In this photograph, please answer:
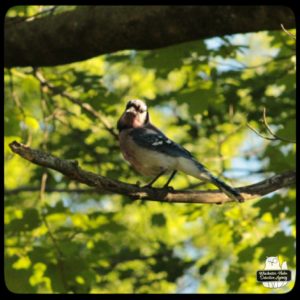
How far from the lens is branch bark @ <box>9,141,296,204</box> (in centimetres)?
600

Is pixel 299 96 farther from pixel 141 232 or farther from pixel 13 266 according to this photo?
pixel 141 232

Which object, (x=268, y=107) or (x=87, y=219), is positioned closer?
(x=87, y=219)

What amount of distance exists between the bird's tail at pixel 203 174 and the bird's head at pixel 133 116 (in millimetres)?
1110

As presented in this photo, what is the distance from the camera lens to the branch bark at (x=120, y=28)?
8445mm

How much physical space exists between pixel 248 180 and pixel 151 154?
13.3 ft

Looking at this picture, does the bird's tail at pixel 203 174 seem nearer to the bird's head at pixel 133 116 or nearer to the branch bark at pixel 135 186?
the branch bark at pixel 135 186

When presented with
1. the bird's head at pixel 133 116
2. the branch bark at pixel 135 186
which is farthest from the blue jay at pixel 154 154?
the branch bark at pixel 135 186

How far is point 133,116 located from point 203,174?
1.71 meters

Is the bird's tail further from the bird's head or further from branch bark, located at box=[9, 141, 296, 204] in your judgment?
the bird's head

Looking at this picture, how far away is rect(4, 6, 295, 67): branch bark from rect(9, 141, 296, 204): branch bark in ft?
6.98

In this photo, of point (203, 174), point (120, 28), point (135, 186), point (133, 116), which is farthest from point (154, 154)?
point (120, 28)
